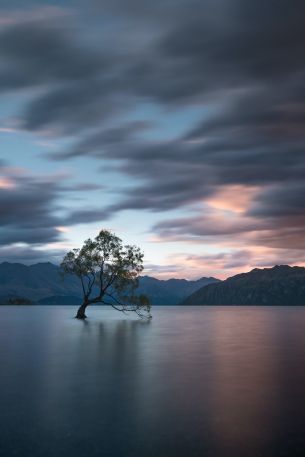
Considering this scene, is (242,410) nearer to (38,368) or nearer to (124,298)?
(38,368)

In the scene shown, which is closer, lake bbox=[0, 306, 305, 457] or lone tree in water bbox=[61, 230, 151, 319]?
lake bbox=[0, 306, 305, 457]

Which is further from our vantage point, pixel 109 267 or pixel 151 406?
pixel 109 267

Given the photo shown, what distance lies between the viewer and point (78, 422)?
910 inches

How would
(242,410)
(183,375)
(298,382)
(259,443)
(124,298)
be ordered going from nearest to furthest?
(259,443), (242,410), (298,382), (183,375), (124,298)

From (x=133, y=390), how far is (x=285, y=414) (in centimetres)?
1122

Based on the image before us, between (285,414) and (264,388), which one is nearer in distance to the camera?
(285,414)

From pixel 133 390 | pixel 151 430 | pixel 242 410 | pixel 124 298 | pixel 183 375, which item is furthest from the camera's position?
pixel 124 298

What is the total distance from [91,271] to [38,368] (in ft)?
248

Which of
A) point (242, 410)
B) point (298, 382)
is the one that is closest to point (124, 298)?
point (298, 382)

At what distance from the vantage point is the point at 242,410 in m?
26.0

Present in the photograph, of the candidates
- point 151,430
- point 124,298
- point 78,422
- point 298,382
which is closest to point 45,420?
point 78,422

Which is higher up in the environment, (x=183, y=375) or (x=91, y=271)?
(x=91, y=271)

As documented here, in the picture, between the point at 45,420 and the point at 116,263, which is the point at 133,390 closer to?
the point at 45,420

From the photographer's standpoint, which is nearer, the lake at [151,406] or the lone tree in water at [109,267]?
the lake at [151,406]
